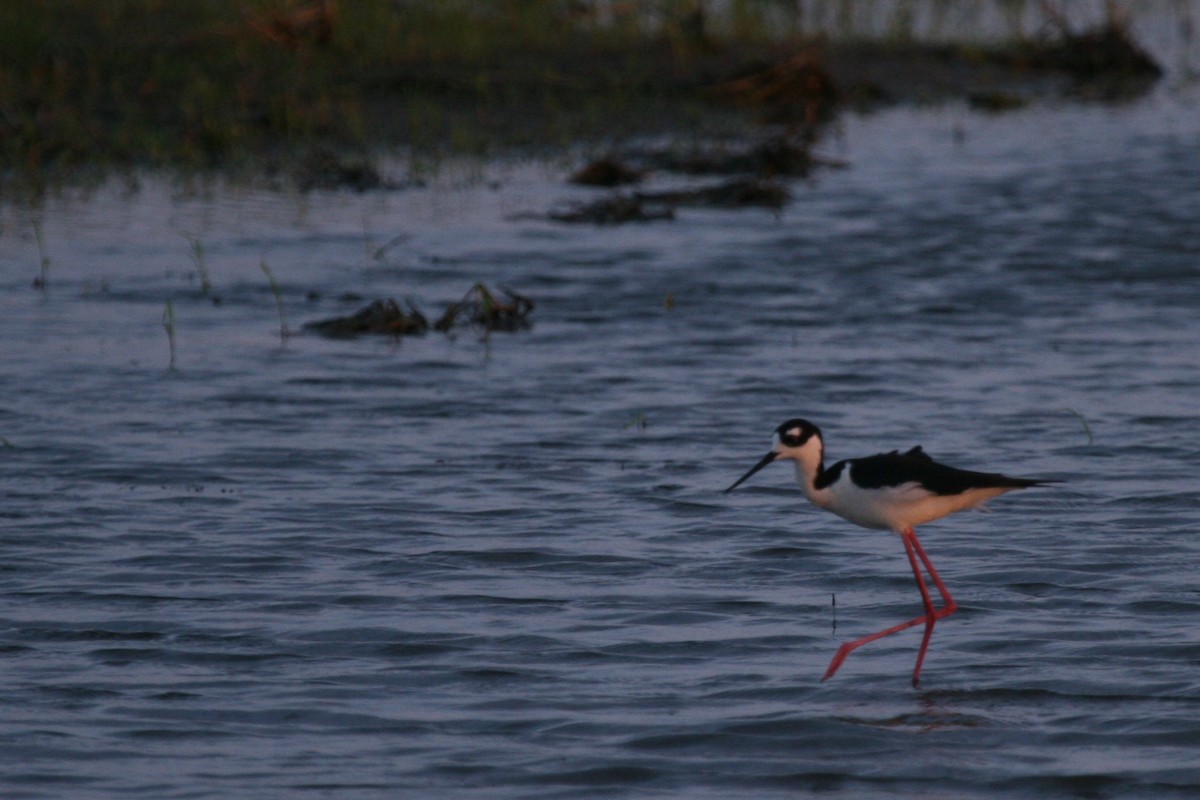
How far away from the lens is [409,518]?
A: 8.65m

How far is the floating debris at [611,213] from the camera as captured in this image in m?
16.1

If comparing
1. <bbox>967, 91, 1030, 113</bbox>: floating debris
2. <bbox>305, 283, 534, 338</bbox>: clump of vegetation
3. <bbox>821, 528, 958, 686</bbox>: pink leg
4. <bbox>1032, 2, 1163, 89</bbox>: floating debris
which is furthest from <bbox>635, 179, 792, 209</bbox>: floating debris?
<bbox>821, 528, 958, 686</bbox>: pink leg

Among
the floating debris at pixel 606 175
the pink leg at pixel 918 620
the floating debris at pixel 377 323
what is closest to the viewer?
the pink leg at pixel 918 620

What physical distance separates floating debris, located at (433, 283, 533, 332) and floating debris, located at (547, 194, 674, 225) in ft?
11.3

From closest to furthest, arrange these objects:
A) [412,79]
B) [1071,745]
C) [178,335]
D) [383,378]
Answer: [1071,745] < [383,378] < [178,335] < [412,79]

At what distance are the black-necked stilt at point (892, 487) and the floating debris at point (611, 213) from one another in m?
9.06

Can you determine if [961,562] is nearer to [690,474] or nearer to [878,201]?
[690,474]

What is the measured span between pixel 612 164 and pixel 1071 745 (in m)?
11.8

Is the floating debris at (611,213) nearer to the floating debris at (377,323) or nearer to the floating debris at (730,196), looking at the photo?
the floating debris at (730,196)

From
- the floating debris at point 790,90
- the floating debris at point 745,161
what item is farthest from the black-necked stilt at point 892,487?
the floating debris at point 790,90

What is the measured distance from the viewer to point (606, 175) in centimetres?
1744

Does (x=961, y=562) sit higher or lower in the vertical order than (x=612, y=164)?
lower

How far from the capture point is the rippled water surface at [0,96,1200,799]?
610 cm

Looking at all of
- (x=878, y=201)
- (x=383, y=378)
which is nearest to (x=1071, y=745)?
(x=383, y=378)
